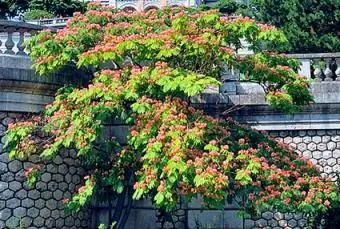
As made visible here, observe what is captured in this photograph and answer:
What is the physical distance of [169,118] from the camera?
30.0 feet

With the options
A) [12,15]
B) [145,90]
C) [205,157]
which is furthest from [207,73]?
[12,15]

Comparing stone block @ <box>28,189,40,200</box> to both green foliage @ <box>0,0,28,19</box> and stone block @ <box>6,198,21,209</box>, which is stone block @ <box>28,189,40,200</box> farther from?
green foliage @ <box>0,0,28,19</box>

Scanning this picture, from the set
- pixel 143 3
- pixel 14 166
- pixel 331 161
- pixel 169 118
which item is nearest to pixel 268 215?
→ pixel 331 161

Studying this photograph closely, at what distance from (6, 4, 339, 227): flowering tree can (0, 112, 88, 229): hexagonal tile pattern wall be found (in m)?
0.40

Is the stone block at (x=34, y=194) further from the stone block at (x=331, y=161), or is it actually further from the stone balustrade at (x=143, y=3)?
the stone balustrade at (x=143, y=3)

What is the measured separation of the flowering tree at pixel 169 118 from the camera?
8945 mm

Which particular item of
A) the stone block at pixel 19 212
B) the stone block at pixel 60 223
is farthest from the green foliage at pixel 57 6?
the stone block at pixel 19 212

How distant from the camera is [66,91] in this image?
1021 cm

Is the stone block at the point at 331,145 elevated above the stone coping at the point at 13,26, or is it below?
below

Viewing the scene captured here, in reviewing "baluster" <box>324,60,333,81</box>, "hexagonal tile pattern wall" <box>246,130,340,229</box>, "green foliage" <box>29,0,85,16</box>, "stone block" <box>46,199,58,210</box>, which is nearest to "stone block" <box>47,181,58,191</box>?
"stone block" <box>46,199,58,210</box>

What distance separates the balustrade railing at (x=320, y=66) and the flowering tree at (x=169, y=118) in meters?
1.43

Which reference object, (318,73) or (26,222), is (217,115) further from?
(26,222)

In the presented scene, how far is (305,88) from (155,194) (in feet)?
9.03

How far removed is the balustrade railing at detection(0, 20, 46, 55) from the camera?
10.4m
